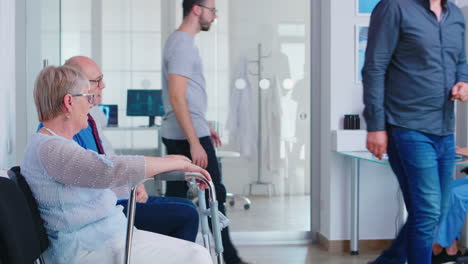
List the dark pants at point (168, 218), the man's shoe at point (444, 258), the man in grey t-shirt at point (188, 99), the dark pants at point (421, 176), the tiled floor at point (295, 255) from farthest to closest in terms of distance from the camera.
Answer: the tiled floor at point (295, 255) < the man's shoe at point (444, 258) < the man in grey t-shirt at point (188, 99) < the dark pants at point (168, 218) < the dark pants at point (421, 176)

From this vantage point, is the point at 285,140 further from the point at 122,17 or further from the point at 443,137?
the point at 443,137

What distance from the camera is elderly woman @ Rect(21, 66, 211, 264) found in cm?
189

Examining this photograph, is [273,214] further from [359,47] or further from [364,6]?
[364,6]

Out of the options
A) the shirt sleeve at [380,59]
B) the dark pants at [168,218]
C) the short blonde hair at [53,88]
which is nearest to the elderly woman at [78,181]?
the short blonde hair at [53,88]

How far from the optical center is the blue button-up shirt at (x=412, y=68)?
103 inches

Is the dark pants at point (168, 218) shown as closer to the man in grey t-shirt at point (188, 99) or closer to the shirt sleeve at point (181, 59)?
the man in grey t-shirt at point (188, 99)

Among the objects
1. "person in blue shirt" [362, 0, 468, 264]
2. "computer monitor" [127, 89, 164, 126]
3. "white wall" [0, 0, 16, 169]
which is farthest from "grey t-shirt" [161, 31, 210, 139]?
"person in blue shirt" [362, 0, 468, 264]

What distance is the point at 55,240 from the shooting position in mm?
1987

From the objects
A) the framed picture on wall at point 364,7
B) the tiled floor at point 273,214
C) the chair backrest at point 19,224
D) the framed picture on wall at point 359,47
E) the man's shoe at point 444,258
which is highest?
the framed picture on wall at point 364,7

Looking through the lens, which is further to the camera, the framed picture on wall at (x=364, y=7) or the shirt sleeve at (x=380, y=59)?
the framed picture on wall at (x=364, y=7)

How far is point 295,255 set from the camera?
4246mm

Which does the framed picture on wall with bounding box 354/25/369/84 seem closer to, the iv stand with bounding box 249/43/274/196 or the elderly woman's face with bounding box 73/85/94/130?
the iv stand with bounding box 249/43/274/196

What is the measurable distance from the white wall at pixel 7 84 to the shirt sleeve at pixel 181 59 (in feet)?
2.60

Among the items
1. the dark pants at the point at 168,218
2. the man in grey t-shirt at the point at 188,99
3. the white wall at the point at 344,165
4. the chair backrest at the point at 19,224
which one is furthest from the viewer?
the white wall at the point at 344,165
